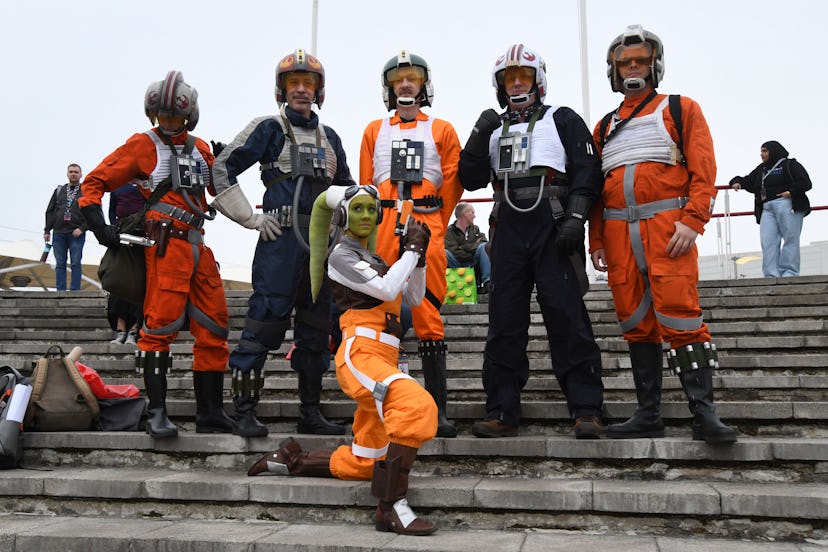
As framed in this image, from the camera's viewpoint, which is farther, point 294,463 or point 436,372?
point 436,372

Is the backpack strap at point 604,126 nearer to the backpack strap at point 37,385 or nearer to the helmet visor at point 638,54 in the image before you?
the helmet visor at point 638,54

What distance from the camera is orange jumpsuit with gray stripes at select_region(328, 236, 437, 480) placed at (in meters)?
3.29

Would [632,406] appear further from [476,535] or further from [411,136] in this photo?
[411,136]

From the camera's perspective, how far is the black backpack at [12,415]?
4.16 meters

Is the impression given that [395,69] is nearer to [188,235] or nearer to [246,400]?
[188,235]

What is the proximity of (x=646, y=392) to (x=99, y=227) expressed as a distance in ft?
10.3

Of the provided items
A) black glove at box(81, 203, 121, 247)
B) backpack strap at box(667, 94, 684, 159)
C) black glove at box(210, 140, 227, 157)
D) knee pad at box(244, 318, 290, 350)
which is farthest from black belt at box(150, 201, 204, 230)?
backpack strap at box(667, 94, 684, 159)

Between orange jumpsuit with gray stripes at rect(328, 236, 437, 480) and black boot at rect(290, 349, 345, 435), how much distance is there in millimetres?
608

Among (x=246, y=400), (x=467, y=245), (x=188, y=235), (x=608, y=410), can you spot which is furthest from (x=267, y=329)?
(x=467, y=245)

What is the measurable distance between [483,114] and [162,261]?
77.8 inches

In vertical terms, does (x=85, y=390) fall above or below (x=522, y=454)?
above

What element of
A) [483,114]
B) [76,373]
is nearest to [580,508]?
[483,114]

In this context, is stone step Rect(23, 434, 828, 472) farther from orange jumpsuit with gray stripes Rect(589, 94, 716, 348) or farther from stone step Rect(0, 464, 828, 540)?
orange jumpsuit with gray stripes Rect(589, 94, 716, 348)

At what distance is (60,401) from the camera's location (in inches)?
177
